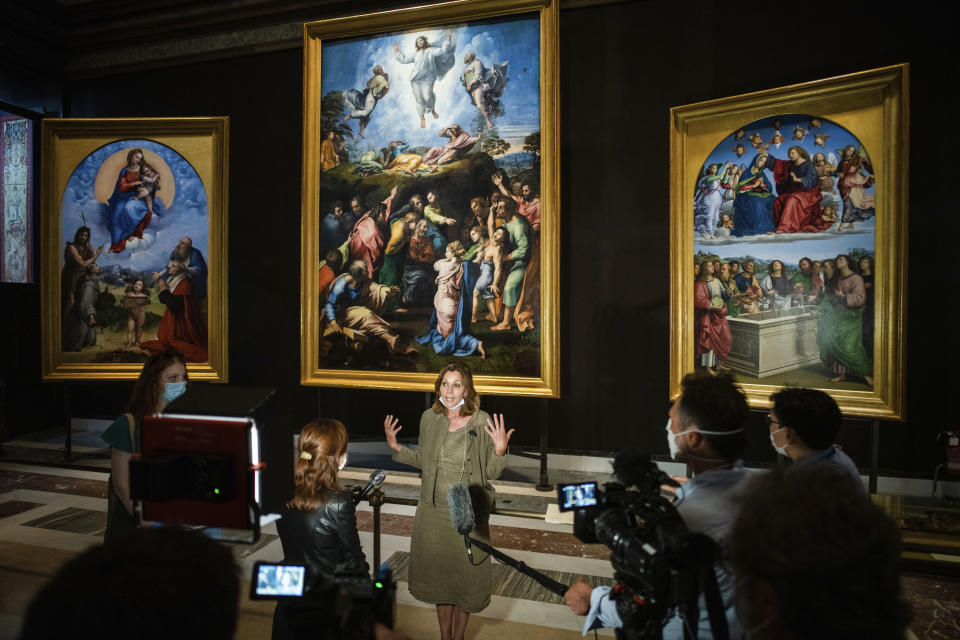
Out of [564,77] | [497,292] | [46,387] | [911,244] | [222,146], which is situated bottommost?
[46,387]

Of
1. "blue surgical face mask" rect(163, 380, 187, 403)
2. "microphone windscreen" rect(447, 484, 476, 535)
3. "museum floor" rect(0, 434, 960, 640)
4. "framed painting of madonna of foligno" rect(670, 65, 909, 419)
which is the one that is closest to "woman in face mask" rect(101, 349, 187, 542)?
"blue surgical face mask" rect(163, 380, 187, 403)

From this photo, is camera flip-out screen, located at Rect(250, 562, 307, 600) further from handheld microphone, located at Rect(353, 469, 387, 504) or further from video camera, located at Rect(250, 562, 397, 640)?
handheld microphone, located at Rect(353, 469, 387, 504)

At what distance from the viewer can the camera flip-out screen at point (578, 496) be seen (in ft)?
6.34

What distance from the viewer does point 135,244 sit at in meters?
7.81

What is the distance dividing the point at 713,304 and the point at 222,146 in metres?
6.87

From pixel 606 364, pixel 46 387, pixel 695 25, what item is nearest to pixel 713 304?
pixel 606 364

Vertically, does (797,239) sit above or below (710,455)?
above

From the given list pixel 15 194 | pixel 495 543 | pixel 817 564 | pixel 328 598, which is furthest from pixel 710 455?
pixel 15 194

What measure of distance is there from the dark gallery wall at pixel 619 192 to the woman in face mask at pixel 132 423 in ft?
14.1

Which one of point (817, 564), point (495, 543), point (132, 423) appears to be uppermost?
point (817, 564)

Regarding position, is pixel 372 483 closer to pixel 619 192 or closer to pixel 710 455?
pixel 710 455

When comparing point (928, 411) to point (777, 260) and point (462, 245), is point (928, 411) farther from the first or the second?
point (462, 245)

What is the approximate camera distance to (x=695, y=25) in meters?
6.50

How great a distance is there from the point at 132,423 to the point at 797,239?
571 centimetres
